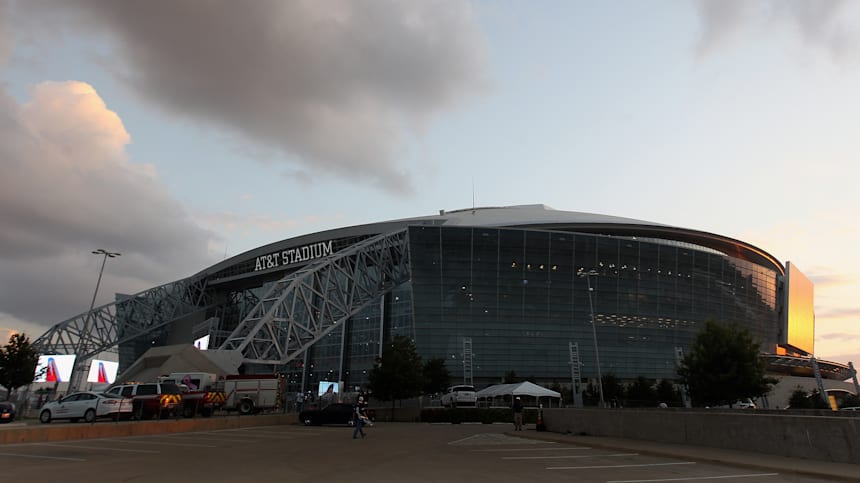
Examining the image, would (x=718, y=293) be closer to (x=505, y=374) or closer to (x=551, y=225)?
(x=551, y=225)

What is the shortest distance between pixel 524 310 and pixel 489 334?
5652mm

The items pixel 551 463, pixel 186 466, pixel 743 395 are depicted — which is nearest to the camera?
pixel 186 466

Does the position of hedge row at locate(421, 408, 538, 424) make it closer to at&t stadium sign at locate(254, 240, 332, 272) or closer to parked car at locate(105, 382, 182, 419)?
parked car at locate(105, 382, 182, 419)

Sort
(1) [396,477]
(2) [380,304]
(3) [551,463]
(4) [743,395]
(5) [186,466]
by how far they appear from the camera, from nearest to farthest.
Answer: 1. (1) [396,477]
2. (5) [186,466]
3. (3) [551,463]
4. (4) [743,395]
5. (2) [380,304]

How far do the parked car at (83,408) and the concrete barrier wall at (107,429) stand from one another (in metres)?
2.85

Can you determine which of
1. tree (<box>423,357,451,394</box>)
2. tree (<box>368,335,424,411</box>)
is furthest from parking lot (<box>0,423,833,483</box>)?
tree (<box>423,357,451,394</box>)

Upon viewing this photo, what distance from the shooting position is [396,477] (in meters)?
11.5

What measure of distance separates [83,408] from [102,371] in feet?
258

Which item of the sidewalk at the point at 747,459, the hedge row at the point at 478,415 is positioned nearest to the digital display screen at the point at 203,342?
the hedge row at the point at 478,415

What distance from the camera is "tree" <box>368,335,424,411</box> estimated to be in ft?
161

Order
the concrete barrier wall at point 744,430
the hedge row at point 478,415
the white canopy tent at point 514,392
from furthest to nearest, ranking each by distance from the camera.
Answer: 1. the hedge row at point 478,415
2. the white canopy tent at point 514,392
3. the concrete barrier wall at point 744,430

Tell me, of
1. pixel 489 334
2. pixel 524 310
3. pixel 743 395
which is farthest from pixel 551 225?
pixel 743 395

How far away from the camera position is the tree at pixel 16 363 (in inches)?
1832

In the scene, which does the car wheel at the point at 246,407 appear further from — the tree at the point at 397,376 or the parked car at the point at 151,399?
the tree at the point at 397,376
